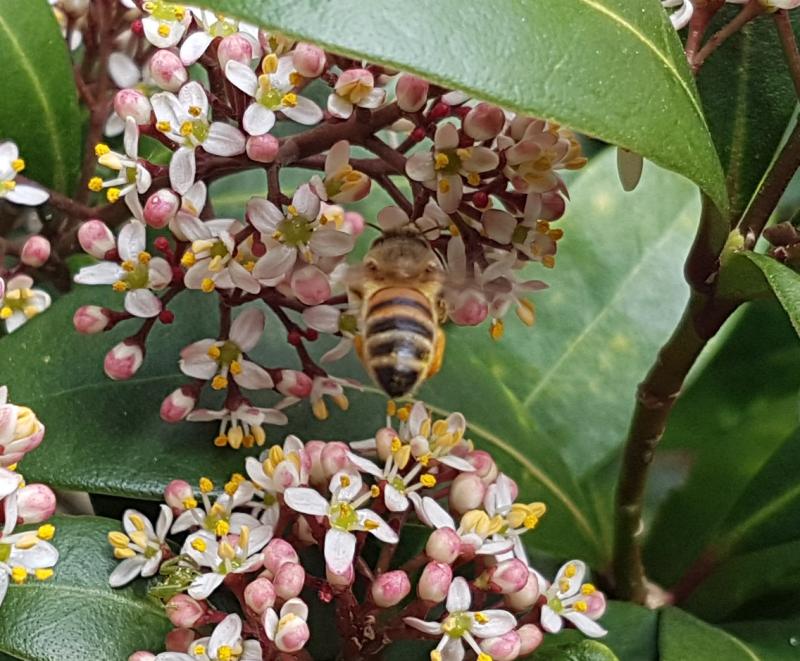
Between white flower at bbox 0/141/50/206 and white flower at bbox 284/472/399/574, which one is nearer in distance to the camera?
white flower at bbox 284/472/399/574

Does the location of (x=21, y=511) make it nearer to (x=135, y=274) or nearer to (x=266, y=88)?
(x=135, y=274)

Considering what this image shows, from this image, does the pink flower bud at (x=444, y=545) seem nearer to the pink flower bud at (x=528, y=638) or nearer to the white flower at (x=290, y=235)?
the pink flower bud at (x=528, y=638)

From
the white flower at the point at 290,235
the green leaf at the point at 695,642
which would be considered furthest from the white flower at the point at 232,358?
the green leaf at the point at 695,642

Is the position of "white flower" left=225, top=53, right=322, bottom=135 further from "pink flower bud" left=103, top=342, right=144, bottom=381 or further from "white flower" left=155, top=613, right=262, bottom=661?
"white flower" left=155, top=613, right=262, bottom=661

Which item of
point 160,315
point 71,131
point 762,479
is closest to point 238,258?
point 160,315

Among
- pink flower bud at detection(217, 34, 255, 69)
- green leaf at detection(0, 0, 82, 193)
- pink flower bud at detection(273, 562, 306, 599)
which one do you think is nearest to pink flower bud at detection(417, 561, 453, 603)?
pink flower bud at detection(273, 562, 306, 599)
